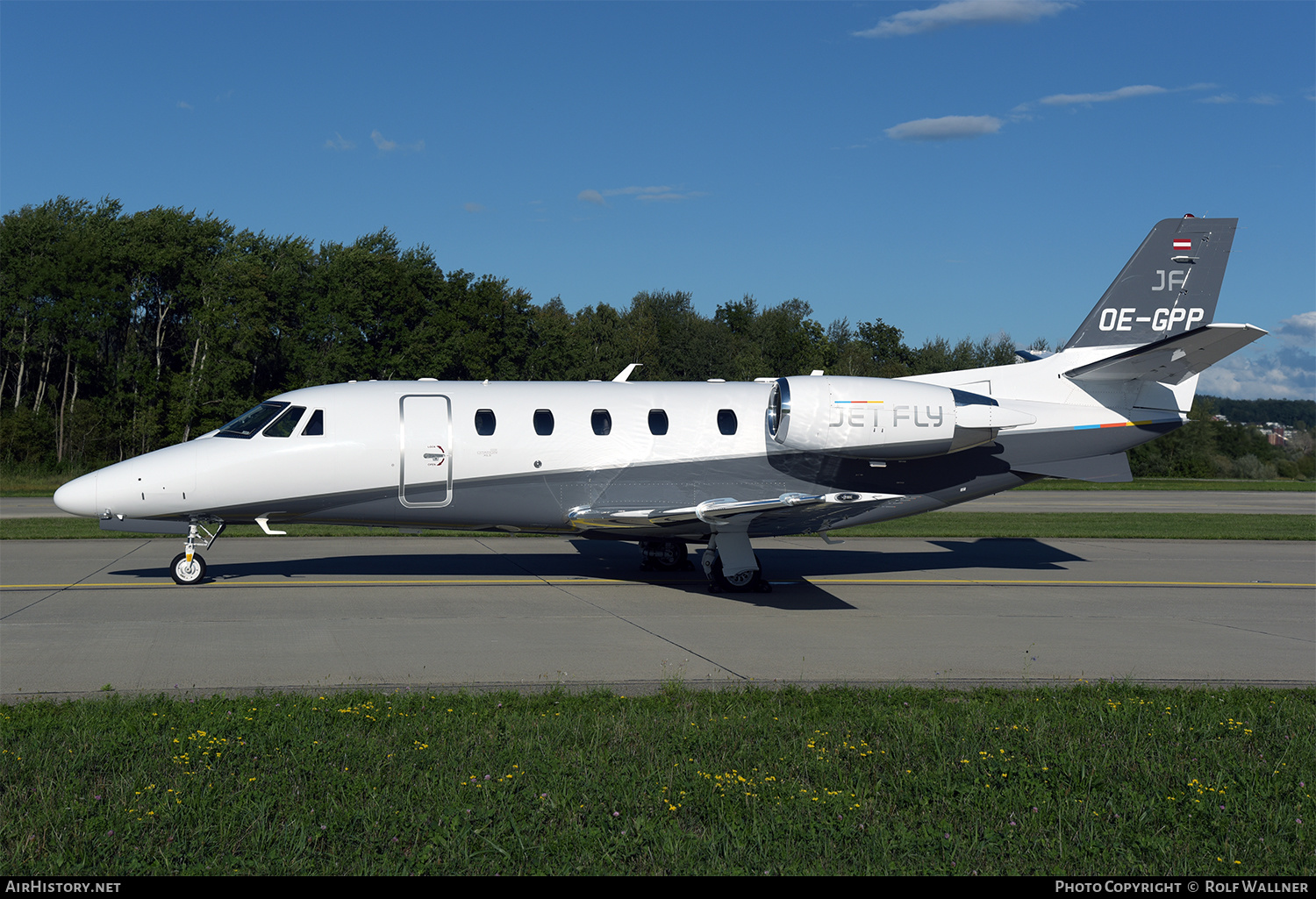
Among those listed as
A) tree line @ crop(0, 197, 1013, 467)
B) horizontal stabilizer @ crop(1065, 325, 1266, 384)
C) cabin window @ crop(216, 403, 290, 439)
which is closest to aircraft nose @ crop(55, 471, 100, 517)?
cabin window @ crop(216, 403, 290, 439)

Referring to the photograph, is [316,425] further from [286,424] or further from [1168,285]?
[1168,285]

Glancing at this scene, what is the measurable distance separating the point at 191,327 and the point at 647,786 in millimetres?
53382

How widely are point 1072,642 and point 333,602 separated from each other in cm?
939

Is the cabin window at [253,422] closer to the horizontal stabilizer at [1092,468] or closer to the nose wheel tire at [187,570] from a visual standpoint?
the nose wheel tire at [187,570]

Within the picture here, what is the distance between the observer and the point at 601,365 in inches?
2963

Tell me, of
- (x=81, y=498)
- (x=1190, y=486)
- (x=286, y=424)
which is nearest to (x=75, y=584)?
(x=81, y=498)

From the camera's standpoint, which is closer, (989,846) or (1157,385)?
(989,846)

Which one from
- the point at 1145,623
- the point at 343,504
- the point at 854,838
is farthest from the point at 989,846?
the point at 343,504

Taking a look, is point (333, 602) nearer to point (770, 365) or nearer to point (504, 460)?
point (504, 460)

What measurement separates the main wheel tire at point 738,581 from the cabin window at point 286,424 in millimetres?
6459

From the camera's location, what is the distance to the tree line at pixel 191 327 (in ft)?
162

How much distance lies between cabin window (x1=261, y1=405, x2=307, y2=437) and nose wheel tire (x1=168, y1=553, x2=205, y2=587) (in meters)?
2.18

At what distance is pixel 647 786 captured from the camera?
5.88m

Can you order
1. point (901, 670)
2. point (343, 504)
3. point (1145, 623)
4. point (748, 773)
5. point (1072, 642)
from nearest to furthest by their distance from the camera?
1. point (748, 773)
2. point (901, 670)
3. point (1072, 642)
4. point (1145, 623)
5. point (343, 504)
